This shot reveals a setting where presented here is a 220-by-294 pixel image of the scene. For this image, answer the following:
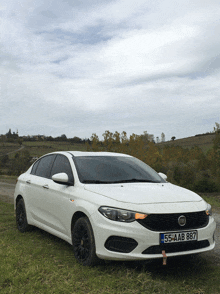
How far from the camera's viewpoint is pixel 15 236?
6.29 m

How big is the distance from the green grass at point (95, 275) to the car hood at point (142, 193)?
77cm

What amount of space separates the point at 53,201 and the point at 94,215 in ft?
4.57

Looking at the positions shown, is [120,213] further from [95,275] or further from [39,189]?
[39,189]

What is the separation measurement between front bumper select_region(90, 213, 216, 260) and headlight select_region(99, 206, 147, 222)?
49mm

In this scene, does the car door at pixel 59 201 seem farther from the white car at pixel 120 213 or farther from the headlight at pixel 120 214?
the headlight at pixel 120 214

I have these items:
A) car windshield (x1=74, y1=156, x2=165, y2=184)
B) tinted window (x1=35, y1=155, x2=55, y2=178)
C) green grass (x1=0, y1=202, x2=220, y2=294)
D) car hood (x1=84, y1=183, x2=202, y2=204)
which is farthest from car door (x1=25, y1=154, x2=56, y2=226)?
car hood (x1=84, y1=183, x2=202, y2=204)

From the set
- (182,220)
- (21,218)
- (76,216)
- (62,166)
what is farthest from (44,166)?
(182,220)

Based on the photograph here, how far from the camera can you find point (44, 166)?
6.42m

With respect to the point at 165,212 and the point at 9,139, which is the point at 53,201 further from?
the point at 9,139

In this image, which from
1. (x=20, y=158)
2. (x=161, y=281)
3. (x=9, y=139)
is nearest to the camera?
(x=161, y=281)

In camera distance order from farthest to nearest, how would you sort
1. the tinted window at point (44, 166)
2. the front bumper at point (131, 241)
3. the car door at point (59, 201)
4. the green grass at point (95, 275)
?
the tinted window at point (44, 166)
the car door at point (59, 201)
the front bumper at point (131, 241)
the green grass at point (95, 275)

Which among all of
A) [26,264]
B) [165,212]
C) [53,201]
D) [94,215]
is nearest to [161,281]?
[165,212]

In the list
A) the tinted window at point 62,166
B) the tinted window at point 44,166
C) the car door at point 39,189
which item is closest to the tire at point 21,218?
the car door at point 39,189

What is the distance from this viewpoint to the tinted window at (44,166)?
616cm
